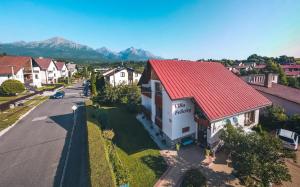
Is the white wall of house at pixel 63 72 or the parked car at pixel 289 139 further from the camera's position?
the white wall of house at pixel 63 72

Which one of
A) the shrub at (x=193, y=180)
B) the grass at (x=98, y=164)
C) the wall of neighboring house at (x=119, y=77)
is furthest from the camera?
the wall of neighboring house at (x=119, y=77)

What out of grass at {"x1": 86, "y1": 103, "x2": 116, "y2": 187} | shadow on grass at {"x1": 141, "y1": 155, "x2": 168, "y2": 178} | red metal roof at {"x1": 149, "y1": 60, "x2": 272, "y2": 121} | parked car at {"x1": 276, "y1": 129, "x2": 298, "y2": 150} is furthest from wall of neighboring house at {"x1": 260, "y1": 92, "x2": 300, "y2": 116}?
grass at {"x1": 86, "y1": 103, "x2": 116, "y2": 187}

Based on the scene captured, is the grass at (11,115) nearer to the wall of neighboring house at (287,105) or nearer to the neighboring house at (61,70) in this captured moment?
the wall of neighboring house at (287,105)

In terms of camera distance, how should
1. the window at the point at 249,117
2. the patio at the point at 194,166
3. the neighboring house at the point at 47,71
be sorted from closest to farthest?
the patio at the point at 194,166 → the window at the point at 249,117 → the neighboring house at the point at 47,71

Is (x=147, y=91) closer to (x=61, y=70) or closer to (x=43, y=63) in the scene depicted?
(x=43, y=63)

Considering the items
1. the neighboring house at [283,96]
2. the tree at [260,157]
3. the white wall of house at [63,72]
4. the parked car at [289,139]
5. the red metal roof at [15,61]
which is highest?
the red metal roof at [15,61]

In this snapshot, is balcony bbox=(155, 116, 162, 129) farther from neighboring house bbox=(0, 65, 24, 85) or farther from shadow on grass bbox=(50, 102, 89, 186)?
neighboring house bbox=(0, 65, 24, 85)

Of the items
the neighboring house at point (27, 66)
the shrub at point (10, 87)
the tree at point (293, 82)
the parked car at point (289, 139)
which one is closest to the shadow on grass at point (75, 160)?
the parked car at point (289, 139)

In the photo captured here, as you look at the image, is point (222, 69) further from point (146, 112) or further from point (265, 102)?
point (146, 112)

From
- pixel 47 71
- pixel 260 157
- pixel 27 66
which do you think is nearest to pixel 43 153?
pixel 260 157
